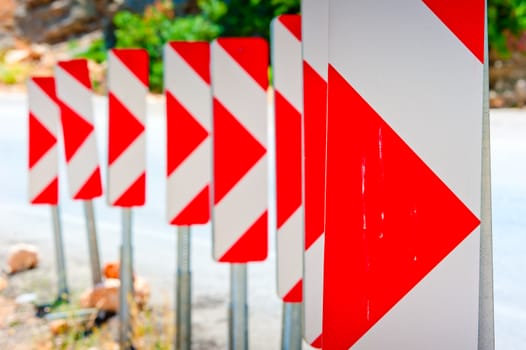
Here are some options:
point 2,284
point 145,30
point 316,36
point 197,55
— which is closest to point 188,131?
point 197,55

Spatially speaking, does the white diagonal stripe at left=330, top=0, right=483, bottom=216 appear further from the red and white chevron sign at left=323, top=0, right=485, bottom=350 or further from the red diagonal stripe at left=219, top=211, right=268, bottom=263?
the red diagonal stripe at left=219, top=211, right=268, bottom=263

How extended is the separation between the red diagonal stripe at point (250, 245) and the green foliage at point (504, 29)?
12.5 m

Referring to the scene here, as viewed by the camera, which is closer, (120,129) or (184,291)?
(184,291)

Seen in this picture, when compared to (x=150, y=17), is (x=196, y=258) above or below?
below

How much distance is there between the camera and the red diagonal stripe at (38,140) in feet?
14.3

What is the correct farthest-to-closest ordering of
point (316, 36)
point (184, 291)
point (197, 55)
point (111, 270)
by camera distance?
1. point (111, 270)
2. point (184, 291)
3. point (197, 55)
4. point (316, 36)

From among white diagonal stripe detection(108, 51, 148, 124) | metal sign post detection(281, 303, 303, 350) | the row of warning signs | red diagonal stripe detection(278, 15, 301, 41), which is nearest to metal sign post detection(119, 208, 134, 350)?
white diagonal stripe detection(108, 51, 148, 124)

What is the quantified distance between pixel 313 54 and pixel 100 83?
15138mm

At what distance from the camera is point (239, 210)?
2.75 m

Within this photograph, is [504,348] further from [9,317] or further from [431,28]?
[9,317]

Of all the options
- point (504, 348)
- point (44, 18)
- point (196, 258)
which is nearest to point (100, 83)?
point (44, 18)

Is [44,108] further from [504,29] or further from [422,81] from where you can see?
[504,29]

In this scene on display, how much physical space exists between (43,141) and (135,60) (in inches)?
43.8

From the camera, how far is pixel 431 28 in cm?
152
